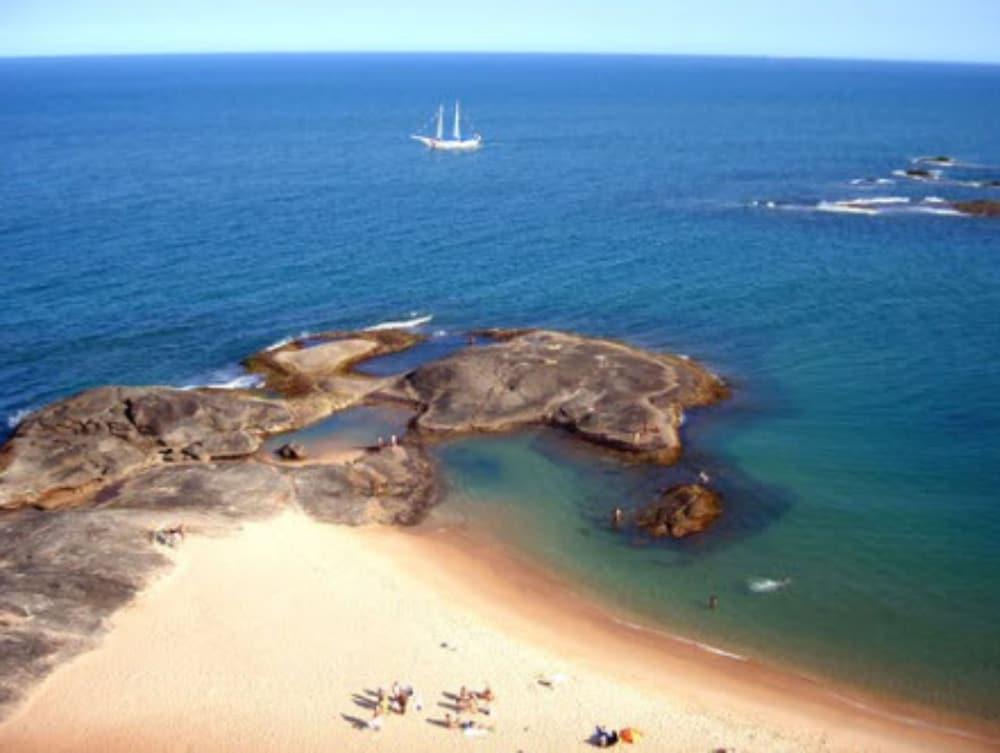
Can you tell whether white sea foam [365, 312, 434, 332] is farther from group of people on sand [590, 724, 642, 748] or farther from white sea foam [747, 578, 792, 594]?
group of people on sand [590, 724, 642, 748]

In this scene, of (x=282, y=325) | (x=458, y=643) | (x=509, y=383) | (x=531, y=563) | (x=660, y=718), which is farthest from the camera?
(x=282, y=325)

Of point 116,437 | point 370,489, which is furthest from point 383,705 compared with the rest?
point 116,437

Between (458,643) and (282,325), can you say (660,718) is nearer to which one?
(458,643)

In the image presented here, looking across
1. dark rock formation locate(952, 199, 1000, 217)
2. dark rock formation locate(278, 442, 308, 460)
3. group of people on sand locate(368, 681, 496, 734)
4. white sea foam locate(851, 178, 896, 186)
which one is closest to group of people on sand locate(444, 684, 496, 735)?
group of people on sand locate(368, 681, 496, 734)

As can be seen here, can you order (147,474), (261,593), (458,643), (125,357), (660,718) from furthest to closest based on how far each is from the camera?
(125,357), (147,474), (261,593), (458,643), (660,718)

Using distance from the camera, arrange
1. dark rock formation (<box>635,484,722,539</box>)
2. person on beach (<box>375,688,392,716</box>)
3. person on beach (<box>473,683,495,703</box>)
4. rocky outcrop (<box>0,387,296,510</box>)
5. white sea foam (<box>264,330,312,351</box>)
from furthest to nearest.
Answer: white sea foam (<box>264,330,312,351</box>) < rocky outcrop (<box>0,387,296,510</box>) < dark rock formation (<box>635,484,722,539</box>) < person on beach (<box>473,683,495,703</box>) < person on beach (<box>375,688,392,716</box>)

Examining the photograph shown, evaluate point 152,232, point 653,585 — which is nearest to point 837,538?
point 653,585
